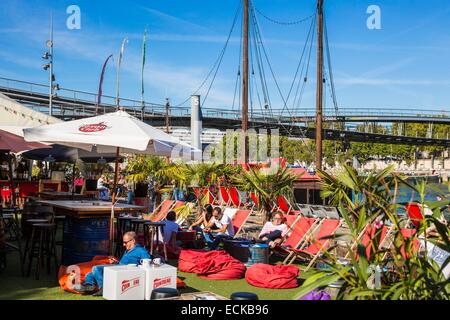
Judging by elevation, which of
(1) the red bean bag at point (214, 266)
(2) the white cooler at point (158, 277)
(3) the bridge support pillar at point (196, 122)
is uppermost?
(3) the bridge support pillar at point (196, 122)

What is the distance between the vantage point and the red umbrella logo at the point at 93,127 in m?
7.58

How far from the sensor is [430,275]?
4008mm

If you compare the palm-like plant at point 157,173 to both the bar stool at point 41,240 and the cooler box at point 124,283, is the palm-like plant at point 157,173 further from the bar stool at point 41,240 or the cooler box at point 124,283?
the cooler box at point 124,283

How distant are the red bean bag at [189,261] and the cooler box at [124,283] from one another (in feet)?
7.33

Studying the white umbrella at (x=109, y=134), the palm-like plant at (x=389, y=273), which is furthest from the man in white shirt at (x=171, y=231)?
the palm-like plant at (x=389, y=273)

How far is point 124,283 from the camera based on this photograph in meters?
6.02

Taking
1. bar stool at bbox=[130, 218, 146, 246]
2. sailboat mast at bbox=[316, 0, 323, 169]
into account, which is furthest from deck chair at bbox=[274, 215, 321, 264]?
sailboat mast at bbox=[316, 0, 323, 169]

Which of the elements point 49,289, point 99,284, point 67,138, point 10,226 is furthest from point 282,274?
point 10,226

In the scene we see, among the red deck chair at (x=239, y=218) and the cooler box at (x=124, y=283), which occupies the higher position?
the red deck chair at (x=239, y=218)

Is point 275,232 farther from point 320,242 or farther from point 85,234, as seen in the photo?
point 85,234

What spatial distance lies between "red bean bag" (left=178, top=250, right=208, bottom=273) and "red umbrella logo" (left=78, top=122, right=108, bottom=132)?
266 centimetres

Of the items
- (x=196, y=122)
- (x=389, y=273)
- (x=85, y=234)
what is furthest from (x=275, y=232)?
(x=196, y=122)

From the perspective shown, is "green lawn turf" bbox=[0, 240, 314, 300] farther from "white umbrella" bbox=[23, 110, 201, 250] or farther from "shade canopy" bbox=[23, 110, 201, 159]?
"shade canopy" bbox=[23, 110, 201, 159]
